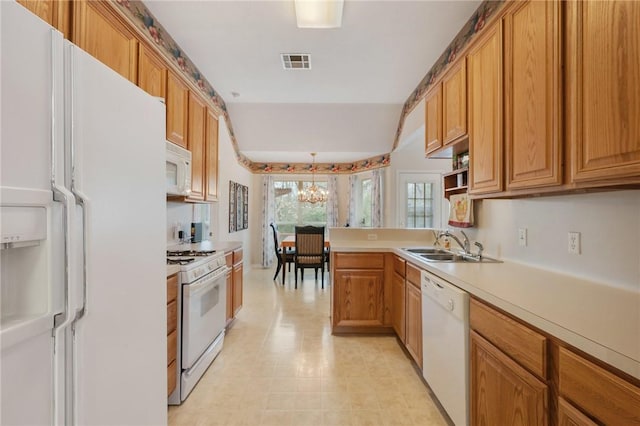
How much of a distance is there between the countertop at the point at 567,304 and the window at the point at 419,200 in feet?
12.3

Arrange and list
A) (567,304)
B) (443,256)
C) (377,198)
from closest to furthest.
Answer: (567,304) < (443,256) < (377,198)

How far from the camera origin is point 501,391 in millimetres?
1233

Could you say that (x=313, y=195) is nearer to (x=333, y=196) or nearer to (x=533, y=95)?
(x=333, y=196)

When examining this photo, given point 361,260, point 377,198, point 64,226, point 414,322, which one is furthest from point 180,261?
point 377,198

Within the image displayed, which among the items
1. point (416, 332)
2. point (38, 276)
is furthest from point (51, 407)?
point (416, 332)

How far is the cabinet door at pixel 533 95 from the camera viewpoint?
1.28 meters

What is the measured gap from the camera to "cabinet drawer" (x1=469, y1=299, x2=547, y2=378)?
3.37 feet

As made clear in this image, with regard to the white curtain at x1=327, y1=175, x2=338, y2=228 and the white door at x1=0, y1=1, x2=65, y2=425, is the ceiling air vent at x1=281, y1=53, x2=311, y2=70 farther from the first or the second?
the white curtain at x1=327, y1=175, x2=338, y2=228

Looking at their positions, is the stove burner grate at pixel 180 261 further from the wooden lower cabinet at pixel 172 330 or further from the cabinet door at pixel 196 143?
the cabinet door at pixel 196 143

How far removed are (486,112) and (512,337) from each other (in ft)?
4.19

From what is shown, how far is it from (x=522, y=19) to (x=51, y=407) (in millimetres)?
2336

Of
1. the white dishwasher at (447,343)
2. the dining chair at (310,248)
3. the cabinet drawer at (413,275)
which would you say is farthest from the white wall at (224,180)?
the white dishwasher at (447,343)

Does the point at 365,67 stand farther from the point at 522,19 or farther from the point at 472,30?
the point at 522,19

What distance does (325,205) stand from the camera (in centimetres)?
718
